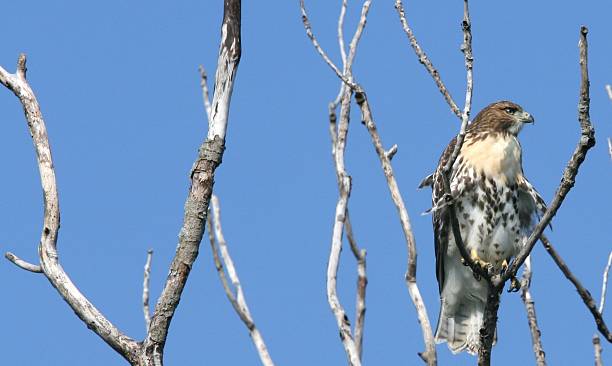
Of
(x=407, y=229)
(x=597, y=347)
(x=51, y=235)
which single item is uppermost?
(x=51, y=235)

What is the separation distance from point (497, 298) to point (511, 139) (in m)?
2.66

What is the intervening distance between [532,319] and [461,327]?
2.86 metres

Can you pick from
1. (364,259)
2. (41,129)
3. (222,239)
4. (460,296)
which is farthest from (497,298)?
(460,296)

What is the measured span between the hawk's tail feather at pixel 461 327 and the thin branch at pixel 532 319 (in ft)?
8.46

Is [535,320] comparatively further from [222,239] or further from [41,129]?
[41,129]

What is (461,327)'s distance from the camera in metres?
7.39

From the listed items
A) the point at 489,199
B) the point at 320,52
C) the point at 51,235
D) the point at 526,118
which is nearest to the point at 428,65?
the point at 320,52

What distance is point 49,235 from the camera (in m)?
3.88

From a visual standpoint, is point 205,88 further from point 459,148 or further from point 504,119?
point 504,119

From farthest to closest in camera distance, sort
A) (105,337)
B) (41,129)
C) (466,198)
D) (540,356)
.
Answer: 1. (466,198)
2. (540,356)
3. (41,129)
4. (105,337)

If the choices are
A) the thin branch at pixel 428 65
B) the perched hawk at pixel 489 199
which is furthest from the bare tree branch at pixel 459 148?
the perched hawk at pixel 489 199

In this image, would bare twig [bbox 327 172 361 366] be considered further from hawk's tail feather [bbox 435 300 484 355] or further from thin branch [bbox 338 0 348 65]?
hawk's tail feather [bbox 435 300 484 355]

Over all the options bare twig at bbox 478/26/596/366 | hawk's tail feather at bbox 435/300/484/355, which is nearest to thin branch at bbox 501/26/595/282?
bare twig at bbox 478/26/596/366

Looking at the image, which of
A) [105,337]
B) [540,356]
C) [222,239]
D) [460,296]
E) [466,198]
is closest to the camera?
[105,337]
